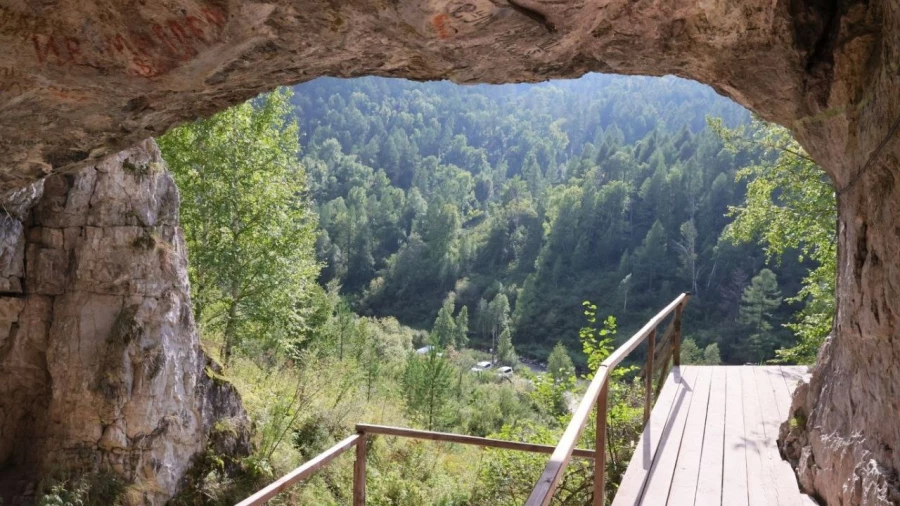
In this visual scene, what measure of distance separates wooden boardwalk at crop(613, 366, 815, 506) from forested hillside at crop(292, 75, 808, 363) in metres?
45.3

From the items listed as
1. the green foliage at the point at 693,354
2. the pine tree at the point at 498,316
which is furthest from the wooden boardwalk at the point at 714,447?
the pine tree at the point at 498,316

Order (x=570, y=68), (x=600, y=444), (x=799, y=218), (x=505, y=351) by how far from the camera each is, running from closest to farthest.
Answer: (x=600, y=444)
(x=570, y=68)
(x=799, y=218)
(x=505, y=351)

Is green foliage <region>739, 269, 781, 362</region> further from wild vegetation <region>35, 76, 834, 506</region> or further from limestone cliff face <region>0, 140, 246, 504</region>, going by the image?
limestone cliff face <region>0, 140, 246, 504</region>

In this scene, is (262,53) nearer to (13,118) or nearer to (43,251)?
(13,118)

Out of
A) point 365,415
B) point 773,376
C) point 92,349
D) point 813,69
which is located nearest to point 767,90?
point 813,69

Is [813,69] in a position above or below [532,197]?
below

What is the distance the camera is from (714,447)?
5.04 m

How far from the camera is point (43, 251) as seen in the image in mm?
7938

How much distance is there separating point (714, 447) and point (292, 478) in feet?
11.5

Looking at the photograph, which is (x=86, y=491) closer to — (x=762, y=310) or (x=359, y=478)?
(x=359, y=478)

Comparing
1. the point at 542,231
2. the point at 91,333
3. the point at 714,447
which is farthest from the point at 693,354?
the point at 542,231

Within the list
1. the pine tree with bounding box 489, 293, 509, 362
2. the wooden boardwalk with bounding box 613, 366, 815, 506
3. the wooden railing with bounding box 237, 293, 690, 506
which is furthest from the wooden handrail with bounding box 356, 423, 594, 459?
the pine tree with bounding box 489, 293, 509, 362

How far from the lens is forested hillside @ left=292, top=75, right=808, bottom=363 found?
218 feet

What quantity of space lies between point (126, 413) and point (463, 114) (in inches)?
5526
